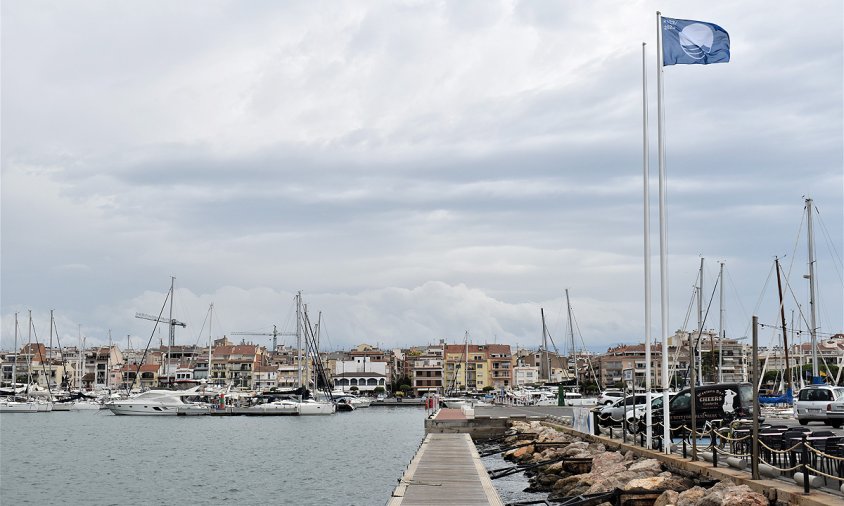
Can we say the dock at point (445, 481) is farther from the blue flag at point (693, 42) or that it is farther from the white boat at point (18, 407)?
the white boat at point (18, 407)

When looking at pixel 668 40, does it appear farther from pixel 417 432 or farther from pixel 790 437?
pixel 417 432

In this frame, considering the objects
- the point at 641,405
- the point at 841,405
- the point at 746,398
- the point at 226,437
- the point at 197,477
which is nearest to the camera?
the point at 746,398

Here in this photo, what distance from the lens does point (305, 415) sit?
11106cm

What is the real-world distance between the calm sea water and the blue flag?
719 inches

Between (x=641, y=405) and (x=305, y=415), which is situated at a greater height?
(x=641, y=405)

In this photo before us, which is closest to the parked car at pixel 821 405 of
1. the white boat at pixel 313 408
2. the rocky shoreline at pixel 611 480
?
the rocky shoreline at pixel 611 480

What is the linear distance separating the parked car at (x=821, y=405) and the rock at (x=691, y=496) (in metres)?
18.9

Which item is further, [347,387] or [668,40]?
[347,387]

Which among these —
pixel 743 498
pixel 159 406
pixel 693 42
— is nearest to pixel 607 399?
pixel 693 42

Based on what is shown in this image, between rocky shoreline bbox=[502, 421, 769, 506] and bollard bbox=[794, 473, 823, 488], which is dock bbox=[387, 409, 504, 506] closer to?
rocky shoreline bbox=[502, 421, 769, 506]

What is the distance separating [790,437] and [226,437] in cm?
5900

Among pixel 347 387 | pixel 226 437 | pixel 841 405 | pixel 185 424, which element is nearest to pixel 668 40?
pixel 841 405

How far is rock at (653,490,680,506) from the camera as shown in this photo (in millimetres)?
19347

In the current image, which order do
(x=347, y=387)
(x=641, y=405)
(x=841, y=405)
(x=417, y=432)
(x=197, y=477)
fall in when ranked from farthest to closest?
(x=347, y=387)
(x=417, y=432)
(x=197, y=477)
(x=641, y=405)
(x=841, y=405)
